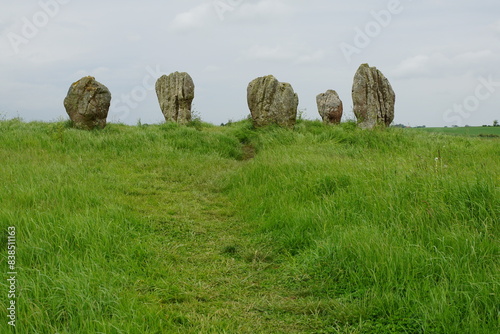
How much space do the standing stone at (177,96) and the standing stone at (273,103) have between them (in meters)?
4.51

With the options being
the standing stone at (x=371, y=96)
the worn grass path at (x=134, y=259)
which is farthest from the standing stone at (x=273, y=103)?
the worn grass path at (x=134, y=259)

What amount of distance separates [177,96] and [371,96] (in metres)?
8.95

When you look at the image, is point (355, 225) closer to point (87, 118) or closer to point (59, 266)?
point (59, 266)

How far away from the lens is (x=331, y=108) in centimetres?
2183

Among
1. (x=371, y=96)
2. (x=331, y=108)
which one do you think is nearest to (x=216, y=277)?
(x=371, y=96)

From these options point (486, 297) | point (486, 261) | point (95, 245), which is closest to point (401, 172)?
point (486, 261)

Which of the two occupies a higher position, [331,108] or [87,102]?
[331,108]

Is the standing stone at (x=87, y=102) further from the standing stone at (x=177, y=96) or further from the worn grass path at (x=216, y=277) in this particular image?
the worn grass path at (x=216, y=277)

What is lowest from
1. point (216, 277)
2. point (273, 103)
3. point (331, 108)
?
point (216, 277)

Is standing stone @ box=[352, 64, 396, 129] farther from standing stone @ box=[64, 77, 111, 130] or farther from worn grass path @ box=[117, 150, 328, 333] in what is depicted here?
worn grass path @ box=[117, 150, 328, 333]

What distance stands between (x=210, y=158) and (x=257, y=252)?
7134mm

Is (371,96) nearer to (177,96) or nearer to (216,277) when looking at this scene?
(177,96)

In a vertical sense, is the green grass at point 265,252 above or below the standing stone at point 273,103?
below

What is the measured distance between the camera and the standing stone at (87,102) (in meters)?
14.9
